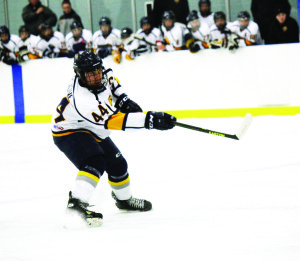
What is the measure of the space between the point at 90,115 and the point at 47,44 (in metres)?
6.21

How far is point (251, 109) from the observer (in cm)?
804

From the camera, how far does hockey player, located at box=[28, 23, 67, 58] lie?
9266 mm

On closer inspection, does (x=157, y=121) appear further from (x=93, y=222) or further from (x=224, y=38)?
(x=224, y=38)

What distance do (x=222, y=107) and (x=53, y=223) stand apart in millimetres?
4974

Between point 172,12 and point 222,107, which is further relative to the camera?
point 172,12

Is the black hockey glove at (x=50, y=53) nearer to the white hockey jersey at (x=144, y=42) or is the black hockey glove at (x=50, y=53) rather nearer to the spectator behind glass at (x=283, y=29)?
the white hockey jersey at (x=144, y=42)

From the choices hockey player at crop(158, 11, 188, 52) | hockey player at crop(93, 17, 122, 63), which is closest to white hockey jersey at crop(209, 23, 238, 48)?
hockey player at crop(158, 11, 188, 52)

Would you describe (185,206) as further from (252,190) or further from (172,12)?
(172,12)

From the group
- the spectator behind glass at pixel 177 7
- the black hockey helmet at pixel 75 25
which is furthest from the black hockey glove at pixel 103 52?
the spectator behind glass at pixel 177 7

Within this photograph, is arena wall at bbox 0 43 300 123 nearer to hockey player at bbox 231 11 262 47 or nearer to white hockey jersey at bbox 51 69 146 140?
hockey player at bbox 231 11 262 47

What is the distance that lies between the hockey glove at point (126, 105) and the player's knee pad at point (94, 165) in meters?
0.39

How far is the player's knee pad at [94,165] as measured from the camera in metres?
3.40

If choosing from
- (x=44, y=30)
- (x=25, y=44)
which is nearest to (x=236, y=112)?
(x=44, y=30)

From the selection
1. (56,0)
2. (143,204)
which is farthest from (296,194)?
(56,0)
